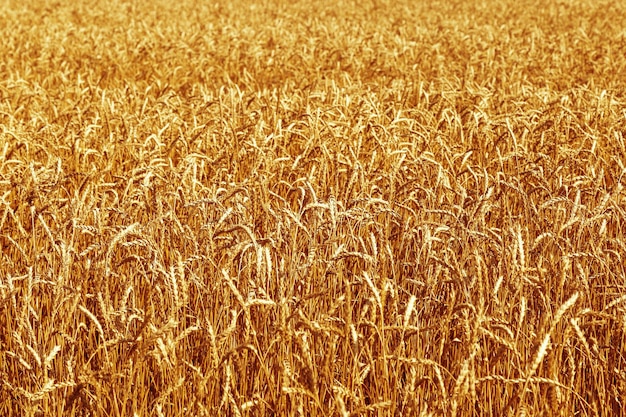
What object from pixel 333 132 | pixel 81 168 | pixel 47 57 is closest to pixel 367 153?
pixel 333 132

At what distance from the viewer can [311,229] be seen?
3014 mm

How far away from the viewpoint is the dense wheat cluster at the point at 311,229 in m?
2.29

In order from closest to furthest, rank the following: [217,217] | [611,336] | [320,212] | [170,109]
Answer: [611,336], [320,212], [217,217], [170,109]

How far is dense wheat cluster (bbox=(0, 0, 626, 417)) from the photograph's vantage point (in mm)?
2285

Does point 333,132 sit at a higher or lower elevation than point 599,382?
higher

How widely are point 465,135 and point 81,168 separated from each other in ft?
7.35

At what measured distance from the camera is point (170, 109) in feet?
17.9

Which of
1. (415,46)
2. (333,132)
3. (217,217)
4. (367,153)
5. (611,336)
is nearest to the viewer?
(611,336)

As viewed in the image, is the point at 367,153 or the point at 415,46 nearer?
the point at 367,153

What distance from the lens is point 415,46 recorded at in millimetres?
10000

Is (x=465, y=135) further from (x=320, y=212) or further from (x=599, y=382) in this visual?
(x=599, y=382)

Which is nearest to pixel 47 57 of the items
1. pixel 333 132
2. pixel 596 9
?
pixel 333 132

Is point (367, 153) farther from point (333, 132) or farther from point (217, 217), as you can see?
point (217, 217)

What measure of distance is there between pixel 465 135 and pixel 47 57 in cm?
531
